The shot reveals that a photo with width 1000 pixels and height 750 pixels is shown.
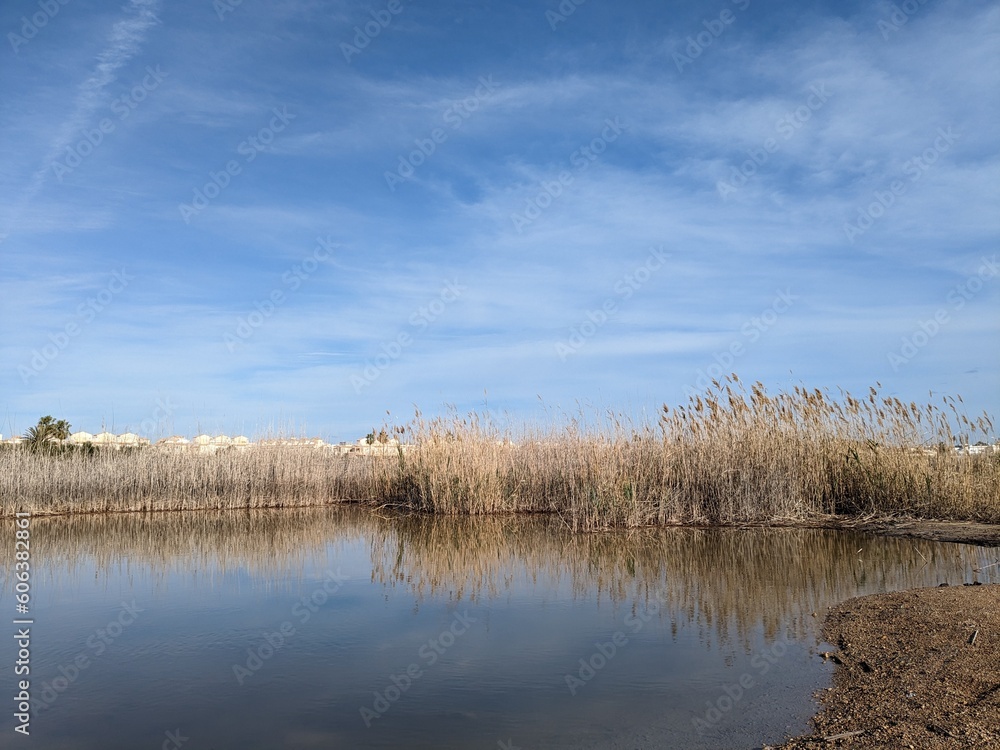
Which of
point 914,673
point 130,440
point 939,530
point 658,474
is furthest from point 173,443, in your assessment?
point 914,673

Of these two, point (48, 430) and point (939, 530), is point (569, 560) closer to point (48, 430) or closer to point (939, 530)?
point (939, 530)

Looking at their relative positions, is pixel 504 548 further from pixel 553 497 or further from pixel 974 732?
pixel 974 732

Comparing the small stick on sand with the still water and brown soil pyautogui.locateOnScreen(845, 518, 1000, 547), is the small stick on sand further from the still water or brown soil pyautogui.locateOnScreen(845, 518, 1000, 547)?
brown soil pyautogui.locateOnScreen(845, 518, 1000, 547)

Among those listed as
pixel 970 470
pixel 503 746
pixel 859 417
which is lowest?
pixel 503 746

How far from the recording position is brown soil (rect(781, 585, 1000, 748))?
9.36 feet

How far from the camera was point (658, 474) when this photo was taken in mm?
10812

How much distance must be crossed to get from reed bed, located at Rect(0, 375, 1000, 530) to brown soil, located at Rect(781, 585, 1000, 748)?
5.30 meters

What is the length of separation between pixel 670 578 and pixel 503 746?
11.7 feet

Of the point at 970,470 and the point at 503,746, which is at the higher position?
the point at 970,470

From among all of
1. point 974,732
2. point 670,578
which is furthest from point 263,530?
point 974,732

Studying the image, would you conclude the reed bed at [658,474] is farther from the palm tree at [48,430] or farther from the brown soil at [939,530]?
Answer: the palm tree at [48,430]

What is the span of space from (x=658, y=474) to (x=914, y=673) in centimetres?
730

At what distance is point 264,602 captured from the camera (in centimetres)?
580

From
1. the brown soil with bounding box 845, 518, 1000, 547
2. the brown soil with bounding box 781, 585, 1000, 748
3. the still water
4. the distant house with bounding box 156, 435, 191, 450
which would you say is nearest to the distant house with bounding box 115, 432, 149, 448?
the distant house with bounding box 156, 435, 191, 450
